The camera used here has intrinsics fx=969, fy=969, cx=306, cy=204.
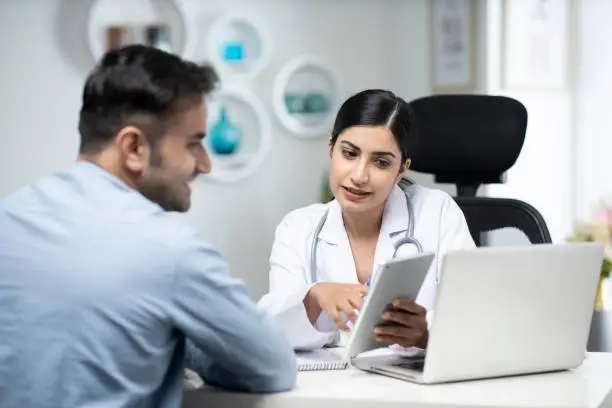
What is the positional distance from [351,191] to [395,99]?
260 millimetres

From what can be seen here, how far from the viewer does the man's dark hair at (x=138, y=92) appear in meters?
1.48

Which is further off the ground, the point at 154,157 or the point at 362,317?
the point at 154,157

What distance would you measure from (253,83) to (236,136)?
279 millimetres

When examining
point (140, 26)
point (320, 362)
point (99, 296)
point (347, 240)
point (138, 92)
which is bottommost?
point (320, 362)

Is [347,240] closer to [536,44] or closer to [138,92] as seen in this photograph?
[138,92]

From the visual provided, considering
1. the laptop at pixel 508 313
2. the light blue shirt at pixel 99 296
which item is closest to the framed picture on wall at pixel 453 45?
the laptop at pixel 508 313

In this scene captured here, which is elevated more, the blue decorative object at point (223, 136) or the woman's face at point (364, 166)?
the woman's face at point (364, 166)

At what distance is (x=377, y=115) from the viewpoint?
226 cm

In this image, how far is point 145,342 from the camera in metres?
1.44

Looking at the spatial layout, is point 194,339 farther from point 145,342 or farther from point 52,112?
point 52,112

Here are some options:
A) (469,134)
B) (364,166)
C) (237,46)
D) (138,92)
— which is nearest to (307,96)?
(237,46)

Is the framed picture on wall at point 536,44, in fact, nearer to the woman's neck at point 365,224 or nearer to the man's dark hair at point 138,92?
the woman's neck at point 365,224

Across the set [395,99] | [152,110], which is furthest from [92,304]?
[395,99]

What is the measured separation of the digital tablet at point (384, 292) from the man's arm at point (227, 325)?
0.17m
